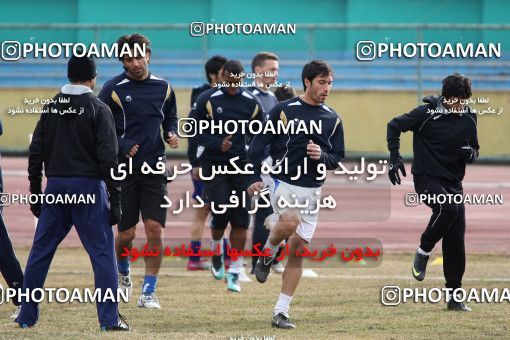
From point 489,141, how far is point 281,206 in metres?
17.8

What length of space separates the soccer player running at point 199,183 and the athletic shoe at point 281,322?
3915mm

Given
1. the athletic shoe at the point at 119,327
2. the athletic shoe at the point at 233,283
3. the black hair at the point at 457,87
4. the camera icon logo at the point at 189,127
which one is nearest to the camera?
the athletic shoe at the point at 119,327

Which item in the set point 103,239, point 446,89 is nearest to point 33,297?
point 103,239

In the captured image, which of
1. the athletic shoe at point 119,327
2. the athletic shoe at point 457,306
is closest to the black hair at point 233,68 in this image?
the athletic shoe at point 457,306

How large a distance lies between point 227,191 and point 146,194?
1.78 metres

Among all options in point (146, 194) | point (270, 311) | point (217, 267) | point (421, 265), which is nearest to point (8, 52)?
point (217, 267)

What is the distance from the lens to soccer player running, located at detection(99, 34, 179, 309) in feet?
36.8

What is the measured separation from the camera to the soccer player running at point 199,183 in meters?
13.9

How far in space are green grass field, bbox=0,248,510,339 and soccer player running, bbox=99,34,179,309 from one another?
2.00ft

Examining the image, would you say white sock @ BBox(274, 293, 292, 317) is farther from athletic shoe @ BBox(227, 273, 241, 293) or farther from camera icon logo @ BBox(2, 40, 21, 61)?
camera icon logo @ BBox(2, 40, 21, 61)

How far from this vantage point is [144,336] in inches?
361

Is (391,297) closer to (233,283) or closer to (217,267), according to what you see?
(233,283)

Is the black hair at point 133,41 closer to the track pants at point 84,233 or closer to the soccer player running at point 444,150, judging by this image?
the track pants at point 84,233

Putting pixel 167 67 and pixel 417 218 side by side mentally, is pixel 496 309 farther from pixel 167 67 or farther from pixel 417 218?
pixel 167 67
